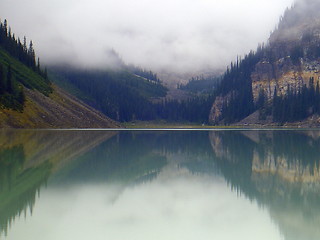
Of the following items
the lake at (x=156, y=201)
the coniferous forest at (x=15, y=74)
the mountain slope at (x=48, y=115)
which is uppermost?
the coniferous forest at (x=15, y=74)

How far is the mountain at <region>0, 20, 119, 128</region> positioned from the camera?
125562mm

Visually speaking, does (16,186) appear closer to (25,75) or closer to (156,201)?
(156,201)

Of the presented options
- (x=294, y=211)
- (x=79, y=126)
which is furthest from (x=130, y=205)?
(x=79, y=126)

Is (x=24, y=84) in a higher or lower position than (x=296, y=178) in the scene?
higher

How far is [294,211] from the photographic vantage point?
1881 centimetres

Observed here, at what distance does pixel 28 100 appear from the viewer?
139m

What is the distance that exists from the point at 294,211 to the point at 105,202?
30.3 ft

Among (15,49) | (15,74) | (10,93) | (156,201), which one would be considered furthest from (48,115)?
(156,201)

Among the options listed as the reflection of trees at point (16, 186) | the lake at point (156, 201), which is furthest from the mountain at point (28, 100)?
the lake at point (156, 201)

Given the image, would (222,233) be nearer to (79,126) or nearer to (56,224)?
(56,224)

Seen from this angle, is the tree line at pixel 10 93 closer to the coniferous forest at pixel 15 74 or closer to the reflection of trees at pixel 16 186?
the coniferous forest at pixel 15 74

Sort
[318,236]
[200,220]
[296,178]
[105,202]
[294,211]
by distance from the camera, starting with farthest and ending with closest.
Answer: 1. [296,178]
2. [105,202]
3. [294,211]
4. [200,220]
5. [318,236]

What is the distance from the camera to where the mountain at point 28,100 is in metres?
126

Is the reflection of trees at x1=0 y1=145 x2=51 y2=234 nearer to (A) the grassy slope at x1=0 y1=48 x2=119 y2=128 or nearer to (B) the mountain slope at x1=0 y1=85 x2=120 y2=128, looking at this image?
(A) the grassy slope at x1=0 y1=48 x2=119 y2=128
